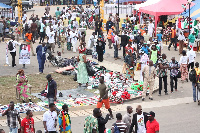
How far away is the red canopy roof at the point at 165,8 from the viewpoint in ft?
118

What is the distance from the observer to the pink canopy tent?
35.9 m

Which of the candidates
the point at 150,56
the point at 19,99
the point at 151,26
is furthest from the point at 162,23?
the point at 19,99

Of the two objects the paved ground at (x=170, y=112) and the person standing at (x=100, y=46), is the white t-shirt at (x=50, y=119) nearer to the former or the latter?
the paved ground at (x=170, y=112)

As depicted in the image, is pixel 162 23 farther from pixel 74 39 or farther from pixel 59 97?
pixel 59 97

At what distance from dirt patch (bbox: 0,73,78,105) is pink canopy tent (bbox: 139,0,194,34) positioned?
Answer: 14.5 m

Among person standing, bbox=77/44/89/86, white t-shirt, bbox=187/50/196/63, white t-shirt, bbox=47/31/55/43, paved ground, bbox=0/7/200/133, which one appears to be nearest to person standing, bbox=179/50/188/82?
paved ground, bbox=0/7/200/133

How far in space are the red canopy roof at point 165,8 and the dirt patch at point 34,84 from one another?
14560mm

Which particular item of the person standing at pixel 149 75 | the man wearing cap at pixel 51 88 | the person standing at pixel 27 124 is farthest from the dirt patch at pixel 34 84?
the person standing at pixel 27 124

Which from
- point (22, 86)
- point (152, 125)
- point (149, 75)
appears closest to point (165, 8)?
point (149, 75)

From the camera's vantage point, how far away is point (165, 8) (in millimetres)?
36250

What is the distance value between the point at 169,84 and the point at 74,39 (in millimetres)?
9631

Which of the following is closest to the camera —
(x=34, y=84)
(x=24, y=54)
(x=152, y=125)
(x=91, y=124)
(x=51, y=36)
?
(x=91, y=124)

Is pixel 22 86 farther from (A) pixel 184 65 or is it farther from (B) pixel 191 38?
(B) pixel 191 38

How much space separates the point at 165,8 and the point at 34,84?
17411 mm
